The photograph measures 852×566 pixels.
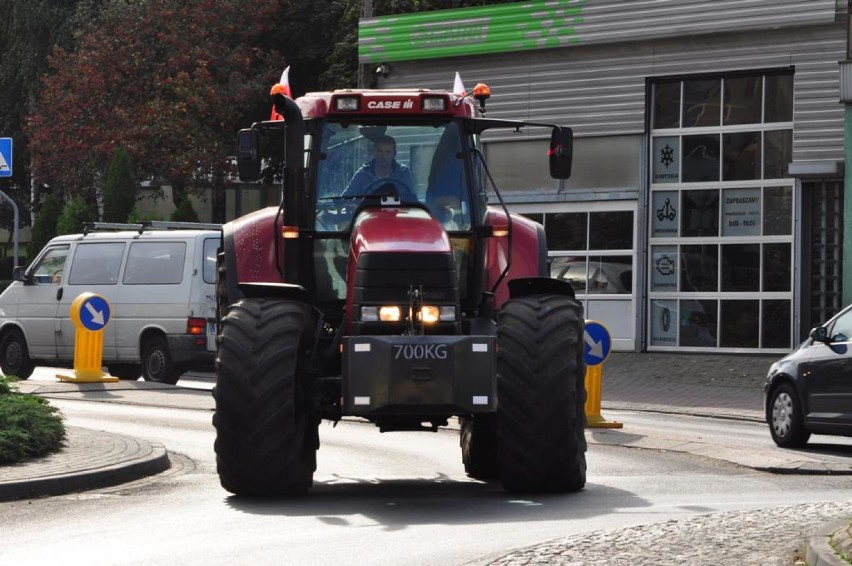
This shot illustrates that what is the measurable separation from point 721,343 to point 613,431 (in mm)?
11061

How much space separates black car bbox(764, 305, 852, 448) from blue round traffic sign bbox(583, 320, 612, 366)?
1.70 meters

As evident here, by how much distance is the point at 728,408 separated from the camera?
21.9 m

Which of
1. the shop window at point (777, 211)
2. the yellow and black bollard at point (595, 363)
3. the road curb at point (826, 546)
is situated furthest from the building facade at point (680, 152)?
the road curb at point (826, 546)

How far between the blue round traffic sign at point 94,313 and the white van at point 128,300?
1.41 m

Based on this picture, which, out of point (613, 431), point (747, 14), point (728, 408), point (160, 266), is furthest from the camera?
point (747, 14)

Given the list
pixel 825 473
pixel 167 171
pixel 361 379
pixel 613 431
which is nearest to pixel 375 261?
pixel 361 379

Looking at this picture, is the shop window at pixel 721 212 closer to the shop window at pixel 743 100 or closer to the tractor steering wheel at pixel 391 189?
the shop window at pixel 743 100

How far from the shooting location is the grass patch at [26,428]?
12.7m

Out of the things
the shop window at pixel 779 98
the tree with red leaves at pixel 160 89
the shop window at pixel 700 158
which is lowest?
the shop window at pixel 700 158

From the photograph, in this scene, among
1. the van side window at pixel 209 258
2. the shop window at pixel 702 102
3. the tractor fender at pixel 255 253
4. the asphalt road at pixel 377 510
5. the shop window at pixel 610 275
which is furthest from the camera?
the shop window at pixel 610 275

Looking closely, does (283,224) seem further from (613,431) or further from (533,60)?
(533,60)

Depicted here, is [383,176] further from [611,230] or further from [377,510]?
[611,230]

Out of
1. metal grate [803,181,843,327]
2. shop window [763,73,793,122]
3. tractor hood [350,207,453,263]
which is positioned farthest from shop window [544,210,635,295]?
tractor hood [350,207,453,263]

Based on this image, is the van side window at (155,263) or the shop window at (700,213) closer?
the van side window at (155,263)
